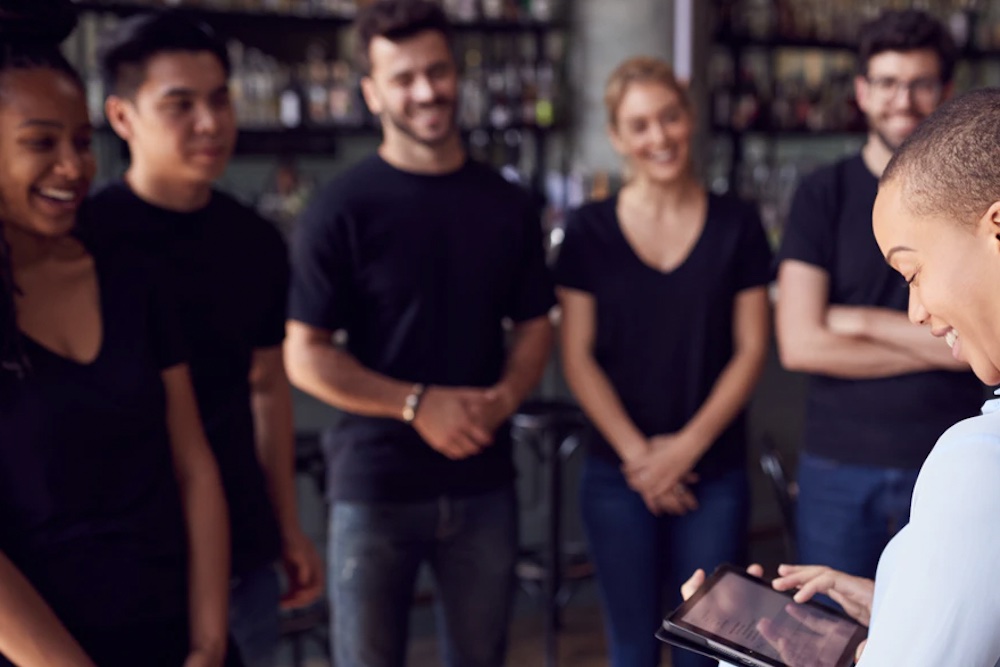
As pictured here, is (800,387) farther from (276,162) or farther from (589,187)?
(276,162)

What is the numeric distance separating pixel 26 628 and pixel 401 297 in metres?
1.01

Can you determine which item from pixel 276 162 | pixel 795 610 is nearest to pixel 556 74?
pixel 276 162

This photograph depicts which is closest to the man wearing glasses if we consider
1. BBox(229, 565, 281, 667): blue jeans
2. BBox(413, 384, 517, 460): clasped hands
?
BBox(413, 384, 517, 460): clasped hands

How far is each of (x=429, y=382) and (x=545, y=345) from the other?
293 millimetres

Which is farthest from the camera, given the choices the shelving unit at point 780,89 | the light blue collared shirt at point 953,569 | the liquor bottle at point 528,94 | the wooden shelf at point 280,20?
the shelving unit at point 780,89

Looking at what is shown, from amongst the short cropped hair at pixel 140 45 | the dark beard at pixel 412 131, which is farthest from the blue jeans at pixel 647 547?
the short cropped hair at pixel 140 45

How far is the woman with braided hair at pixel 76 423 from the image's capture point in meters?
1.42

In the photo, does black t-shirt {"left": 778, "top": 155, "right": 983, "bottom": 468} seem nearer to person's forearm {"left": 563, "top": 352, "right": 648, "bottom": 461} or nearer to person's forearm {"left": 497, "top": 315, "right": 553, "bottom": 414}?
person's forearm {"left": 563, "top": 352, "right": 648, "bottom": 461}

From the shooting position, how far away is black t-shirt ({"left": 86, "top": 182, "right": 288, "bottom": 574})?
6.25 ft

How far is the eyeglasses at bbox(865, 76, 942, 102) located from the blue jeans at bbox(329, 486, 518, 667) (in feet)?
3.68

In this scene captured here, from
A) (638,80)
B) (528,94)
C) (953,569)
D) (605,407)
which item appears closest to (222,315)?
(605,407)

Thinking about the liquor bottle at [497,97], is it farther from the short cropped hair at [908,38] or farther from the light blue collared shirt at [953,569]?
the light blue collared shirt at [953,569]

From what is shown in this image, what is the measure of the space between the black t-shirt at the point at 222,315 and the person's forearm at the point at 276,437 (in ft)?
0.37

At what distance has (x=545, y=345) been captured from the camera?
2.38 metres
